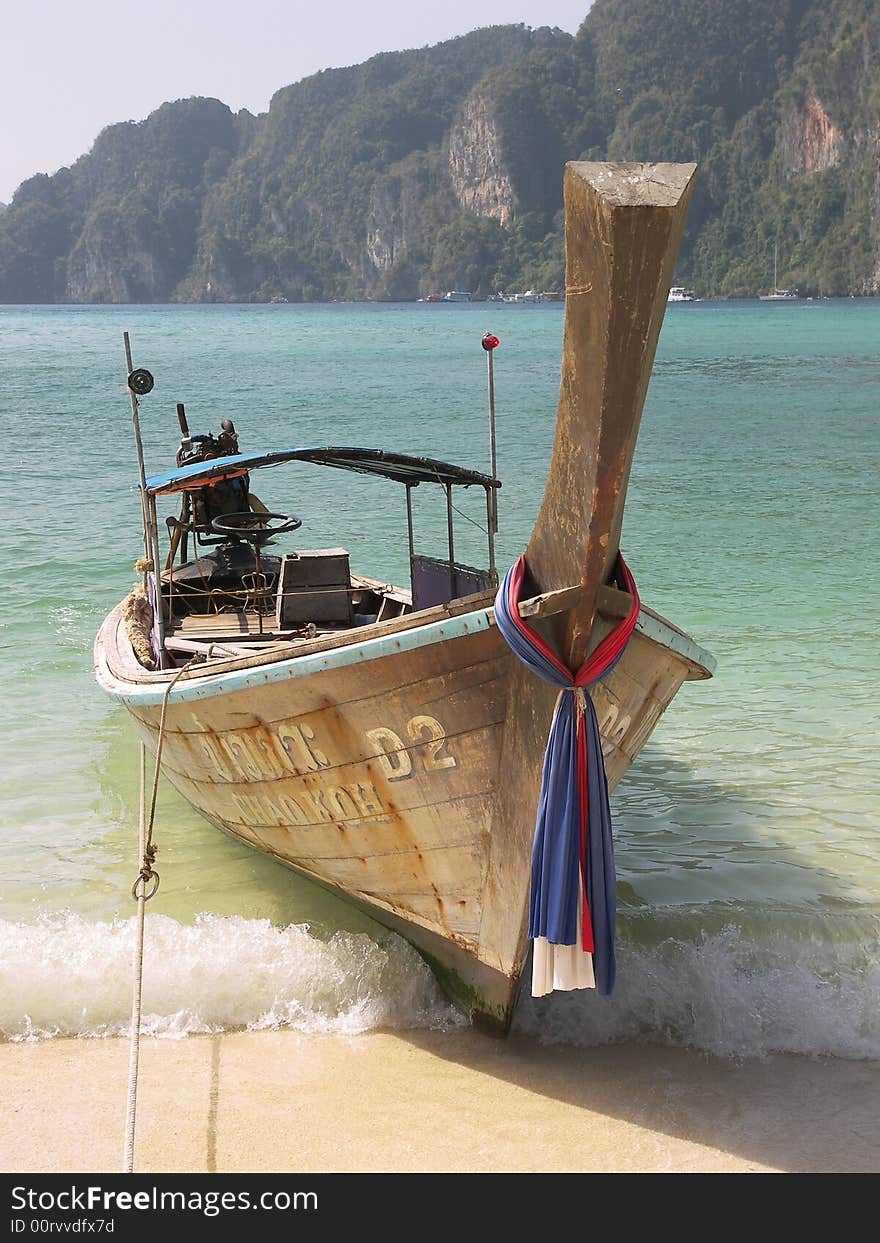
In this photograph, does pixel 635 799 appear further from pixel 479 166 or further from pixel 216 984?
pixel 479 166

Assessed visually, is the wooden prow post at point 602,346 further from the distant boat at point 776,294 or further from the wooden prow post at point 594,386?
the distant boat at point 776,294

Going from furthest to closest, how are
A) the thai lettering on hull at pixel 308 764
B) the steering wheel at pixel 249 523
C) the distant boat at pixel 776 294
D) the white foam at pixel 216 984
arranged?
1. the distant boat at pixel 776 294
2. the steering wheel at pixel 249 523
3. the white foam at pixel 216 984
4. the thai lettering on hull at pixel 308 764

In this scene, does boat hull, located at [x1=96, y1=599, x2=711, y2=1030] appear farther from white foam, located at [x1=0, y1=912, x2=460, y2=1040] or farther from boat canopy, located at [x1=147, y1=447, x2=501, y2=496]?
boat canopy, located at [x1=147, y1=447, x2=501, y2=496]

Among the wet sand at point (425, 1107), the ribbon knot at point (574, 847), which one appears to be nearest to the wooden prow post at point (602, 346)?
the ribbon knot at point (574, 847)

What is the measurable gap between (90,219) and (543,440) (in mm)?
165960

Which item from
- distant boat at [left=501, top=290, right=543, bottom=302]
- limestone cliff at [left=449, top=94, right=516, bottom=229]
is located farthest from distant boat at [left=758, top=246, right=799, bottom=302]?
limestone cliff at [left=449, top=94, right=516, bottom=229]

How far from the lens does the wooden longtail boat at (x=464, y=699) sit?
12.3 ft

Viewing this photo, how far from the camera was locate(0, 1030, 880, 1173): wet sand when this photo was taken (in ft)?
16.9

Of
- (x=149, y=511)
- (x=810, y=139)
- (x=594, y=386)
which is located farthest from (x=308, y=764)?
(x=810, y=139)

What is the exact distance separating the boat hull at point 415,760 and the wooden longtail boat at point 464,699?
1 centimetres

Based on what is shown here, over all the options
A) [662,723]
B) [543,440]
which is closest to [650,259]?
[662,723]

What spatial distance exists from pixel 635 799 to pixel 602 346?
5610mm

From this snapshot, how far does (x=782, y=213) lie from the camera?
133250 millimetres

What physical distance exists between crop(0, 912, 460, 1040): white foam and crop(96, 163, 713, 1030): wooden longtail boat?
12.9 inches
